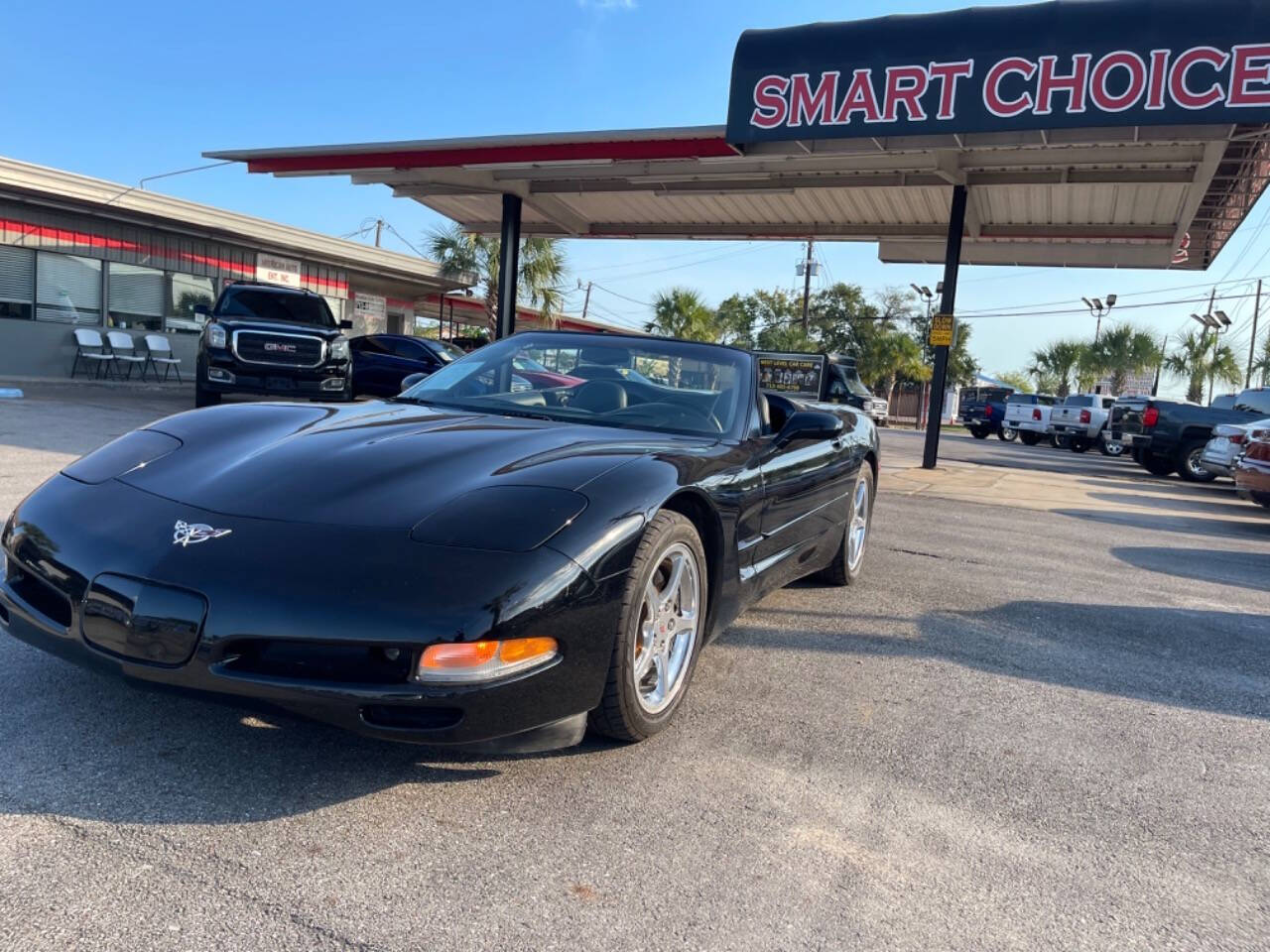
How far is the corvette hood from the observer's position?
2449mm

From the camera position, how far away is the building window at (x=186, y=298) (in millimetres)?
19062

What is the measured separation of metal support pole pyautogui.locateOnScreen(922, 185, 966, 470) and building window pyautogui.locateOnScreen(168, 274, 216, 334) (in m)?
14.4

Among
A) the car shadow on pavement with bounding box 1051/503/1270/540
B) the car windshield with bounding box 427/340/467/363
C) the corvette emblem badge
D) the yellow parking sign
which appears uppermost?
the yellow parking sign

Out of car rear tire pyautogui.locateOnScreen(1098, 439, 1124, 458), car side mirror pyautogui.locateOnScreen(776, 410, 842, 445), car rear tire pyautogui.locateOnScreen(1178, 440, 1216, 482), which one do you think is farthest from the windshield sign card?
car side mirror pyautogui.locateOnScreen(776, 410, 842, 445)

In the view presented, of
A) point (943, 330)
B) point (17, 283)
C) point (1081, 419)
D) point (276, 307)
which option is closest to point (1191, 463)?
point (943, 330)

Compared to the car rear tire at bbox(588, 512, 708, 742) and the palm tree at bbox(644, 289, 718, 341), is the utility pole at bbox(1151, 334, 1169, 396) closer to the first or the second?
the palm tree at bbox(644, 289, 718, 341)

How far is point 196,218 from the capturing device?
18.4 metres

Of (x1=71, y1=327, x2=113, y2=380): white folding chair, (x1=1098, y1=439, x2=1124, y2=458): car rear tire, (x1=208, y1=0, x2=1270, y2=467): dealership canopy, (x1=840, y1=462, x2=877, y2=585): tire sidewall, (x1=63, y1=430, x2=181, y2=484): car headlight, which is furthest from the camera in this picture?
(x1=1098, y1=439, x2=1124, y2=458): car rear tire

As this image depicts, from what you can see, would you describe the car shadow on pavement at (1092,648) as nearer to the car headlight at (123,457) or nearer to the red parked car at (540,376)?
the red parked car at (540,376)

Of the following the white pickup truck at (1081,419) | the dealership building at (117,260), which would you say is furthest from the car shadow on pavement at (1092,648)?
the white pickup truck at (1081,419)

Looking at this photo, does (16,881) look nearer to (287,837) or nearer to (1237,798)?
(287,837)

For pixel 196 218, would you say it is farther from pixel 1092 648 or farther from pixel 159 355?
pixel 1092 648

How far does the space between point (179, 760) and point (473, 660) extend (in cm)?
94

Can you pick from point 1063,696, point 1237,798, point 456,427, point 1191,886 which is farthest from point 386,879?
point 1063,696
